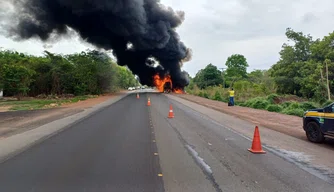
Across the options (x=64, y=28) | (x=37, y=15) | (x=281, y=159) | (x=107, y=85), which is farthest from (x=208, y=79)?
(x=281, y=159)

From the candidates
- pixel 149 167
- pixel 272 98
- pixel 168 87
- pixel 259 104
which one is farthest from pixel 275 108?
pixel 168 87

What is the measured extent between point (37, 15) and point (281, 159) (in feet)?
116

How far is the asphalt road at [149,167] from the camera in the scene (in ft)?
15.7

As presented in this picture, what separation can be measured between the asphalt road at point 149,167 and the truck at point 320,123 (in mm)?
2043

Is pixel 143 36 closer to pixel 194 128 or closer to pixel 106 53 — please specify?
pixel 106 53

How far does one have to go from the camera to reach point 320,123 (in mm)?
8664

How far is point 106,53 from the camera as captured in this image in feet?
168

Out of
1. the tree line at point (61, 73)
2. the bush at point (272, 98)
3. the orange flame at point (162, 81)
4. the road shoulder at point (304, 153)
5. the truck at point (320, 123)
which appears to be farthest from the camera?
the orange flame at point (162, 81)

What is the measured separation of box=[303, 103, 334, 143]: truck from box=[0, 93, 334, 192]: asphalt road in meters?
2.04

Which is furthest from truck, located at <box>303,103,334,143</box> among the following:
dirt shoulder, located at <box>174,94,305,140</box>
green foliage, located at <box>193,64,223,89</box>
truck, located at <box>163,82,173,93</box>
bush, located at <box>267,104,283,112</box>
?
green foliage, located at <box>193,64,223,89</box>

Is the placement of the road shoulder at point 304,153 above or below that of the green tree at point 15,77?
below

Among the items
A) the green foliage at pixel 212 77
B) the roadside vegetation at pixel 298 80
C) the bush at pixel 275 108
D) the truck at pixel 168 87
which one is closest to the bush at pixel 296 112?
the roadside vegetation at pixel 298 80

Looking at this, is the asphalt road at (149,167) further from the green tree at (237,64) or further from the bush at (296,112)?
Answer: the green tree at (237,64)

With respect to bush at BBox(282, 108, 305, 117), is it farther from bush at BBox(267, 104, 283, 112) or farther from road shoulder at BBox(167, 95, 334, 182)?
road shoulder at BBox(167, 95, 334, 182)
